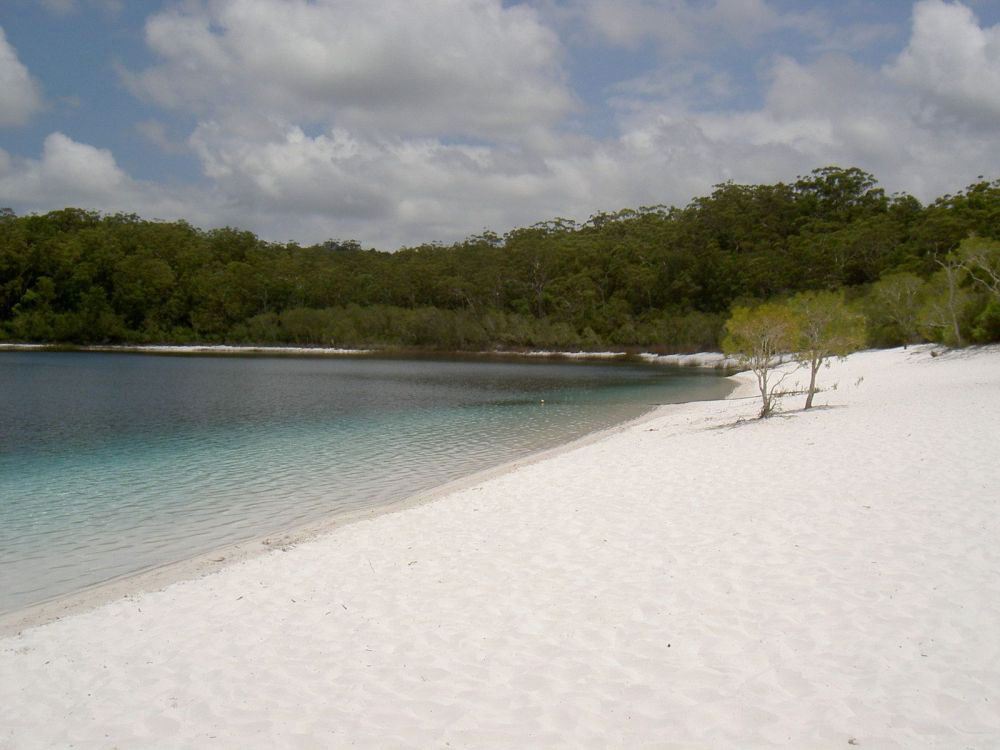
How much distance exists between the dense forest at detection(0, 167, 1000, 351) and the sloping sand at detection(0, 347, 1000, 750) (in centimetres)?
7561

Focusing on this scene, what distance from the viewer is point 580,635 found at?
211 inches

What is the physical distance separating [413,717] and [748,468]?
28.5 ft

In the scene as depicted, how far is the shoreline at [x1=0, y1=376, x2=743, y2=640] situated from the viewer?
6902mm

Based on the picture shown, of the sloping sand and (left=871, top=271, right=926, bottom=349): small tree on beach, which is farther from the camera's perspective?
(left=871, top=271, right=926, bottom=349): small tree on beach

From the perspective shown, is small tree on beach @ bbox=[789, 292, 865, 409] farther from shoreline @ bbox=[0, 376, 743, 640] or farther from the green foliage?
the green foliage

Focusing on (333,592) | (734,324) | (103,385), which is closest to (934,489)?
(333,592)

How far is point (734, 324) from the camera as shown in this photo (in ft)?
57.4

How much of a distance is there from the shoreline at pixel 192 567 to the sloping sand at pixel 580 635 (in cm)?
41

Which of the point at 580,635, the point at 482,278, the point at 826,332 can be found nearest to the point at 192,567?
the point at 580,635

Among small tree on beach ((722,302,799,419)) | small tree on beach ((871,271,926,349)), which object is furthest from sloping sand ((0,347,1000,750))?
small tree on beach ((871,271,926,349))

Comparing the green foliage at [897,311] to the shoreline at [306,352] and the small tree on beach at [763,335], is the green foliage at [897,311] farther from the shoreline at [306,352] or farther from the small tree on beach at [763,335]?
the small tree on beach at [763,335]

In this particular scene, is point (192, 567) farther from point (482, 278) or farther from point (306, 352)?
point (482, 278)

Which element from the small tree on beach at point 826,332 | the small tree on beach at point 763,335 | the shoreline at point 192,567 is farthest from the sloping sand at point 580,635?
the small tree on beach at point 826,332

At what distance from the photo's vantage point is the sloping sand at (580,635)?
4176 mm
